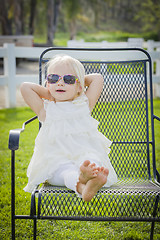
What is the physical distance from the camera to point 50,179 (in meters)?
2.22

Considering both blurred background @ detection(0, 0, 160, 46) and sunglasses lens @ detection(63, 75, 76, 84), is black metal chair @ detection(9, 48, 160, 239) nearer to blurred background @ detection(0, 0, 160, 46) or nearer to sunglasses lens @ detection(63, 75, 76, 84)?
sunglasses lens @ detection(63, 75, 76, 84)

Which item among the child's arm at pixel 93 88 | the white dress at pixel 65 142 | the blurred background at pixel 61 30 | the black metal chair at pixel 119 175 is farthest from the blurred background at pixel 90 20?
the white dress at pixel 65 142

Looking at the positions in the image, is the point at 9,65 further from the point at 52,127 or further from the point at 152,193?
Answer: the point at 152,193

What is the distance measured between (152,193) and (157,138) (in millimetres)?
3123

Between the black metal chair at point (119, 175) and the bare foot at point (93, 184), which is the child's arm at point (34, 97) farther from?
the bare foot at point (93, 184)

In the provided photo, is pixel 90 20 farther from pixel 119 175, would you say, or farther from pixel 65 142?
pixel 65 142

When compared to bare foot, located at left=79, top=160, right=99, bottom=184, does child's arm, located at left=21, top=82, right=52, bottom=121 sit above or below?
above

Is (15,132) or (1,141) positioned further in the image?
(1,141)

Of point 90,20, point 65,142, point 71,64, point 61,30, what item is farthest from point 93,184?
point 90,20

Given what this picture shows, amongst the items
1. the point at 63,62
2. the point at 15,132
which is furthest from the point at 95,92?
the point at 15,132

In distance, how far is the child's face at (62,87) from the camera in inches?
92.8

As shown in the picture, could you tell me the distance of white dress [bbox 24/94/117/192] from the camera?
2.24 metres

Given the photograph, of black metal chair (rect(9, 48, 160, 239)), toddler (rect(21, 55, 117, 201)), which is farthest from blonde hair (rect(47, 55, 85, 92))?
black metal chair (rect(9, 48, 160, 239))

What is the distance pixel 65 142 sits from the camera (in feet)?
7.50
